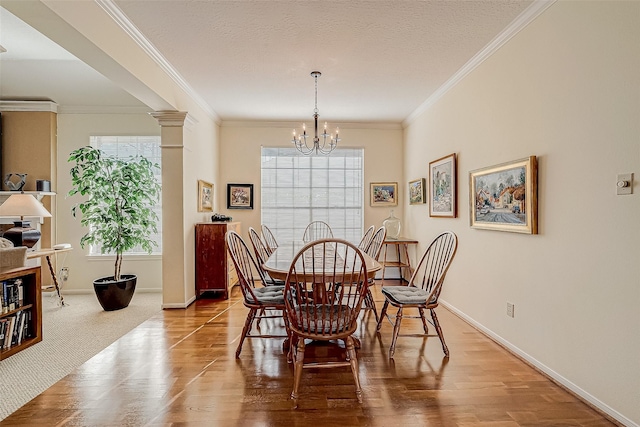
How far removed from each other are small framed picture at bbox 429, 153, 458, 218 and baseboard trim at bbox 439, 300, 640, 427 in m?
1.32

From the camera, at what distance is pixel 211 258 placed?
4074 mm

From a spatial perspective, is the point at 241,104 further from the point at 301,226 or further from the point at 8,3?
the point at 8,3

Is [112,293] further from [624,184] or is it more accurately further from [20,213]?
[624,184]

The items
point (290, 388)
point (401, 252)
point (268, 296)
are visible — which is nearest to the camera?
point (290, 388)

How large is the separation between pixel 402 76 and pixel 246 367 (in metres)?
3.30

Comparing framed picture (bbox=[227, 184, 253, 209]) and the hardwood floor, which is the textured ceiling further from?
the hardwood floor

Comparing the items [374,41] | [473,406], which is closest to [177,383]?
[473,406]

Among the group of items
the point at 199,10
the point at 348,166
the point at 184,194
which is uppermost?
the point at 199,10

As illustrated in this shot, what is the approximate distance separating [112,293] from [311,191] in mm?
3263

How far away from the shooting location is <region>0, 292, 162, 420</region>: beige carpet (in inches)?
81.3

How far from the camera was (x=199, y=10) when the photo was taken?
229 cm

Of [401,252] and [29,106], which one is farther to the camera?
[401,252]

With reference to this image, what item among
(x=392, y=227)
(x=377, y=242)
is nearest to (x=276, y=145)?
(x=392, y=227)

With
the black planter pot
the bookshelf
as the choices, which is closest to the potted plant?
the black planter pot
